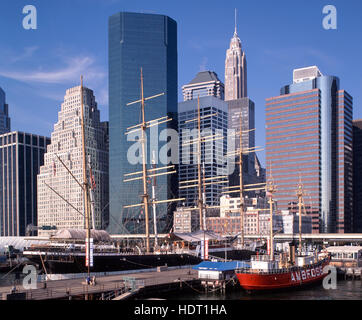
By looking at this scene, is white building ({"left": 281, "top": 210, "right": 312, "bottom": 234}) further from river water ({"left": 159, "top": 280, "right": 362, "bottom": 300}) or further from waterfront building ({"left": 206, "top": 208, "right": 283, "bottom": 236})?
river water ({"left": 159, "top": 280, "right": 362, "bottom": 300})

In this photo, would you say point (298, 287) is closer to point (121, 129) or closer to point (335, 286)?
point (335, 286)

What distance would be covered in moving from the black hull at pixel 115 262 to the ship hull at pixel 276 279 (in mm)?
18699

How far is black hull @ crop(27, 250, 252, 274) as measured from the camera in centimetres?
5647

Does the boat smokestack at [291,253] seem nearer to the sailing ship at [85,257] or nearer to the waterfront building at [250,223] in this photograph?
the sailing ship at [85,257]

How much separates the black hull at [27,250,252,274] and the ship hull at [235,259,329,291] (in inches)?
736

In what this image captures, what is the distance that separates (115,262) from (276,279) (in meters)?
22.2

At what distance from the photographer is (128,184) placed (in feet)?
653

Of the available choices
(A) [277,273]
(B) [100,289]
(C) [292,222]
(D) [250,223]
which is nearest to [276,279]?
(A) [277,273]

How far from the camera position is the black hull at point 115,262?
56.5 meters

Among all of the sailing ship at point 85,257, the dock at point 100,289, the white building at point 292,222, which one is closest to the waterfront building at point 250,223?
the white building at point 292,222

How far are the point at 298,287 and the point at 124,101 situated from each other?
157 metres

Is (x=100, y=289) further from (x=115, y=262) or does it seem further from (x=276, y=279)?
(x=276, y=279)

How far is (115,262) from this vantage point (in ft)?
200
